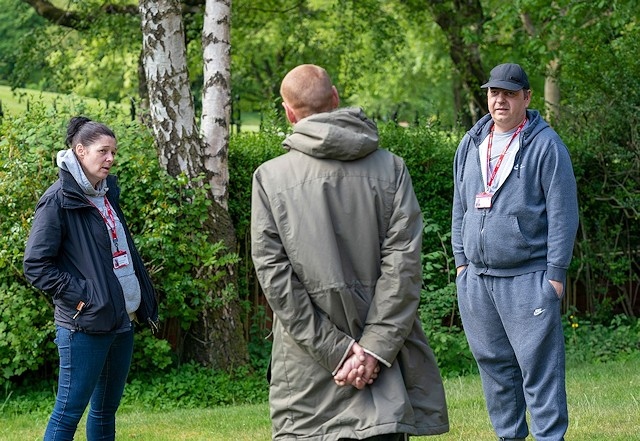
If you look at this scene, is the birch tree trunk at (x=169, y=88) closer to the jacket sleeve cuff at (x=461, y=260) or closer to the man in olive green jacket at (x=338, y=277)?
the jacket sleeve cuff at (x=461, y=260)

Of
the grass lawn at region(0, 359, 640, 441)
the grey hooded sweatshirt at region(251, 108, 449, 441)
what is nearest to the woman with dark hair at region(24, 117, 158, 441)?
the grey hooded sweatshirt at region(251, 108, 449, 441)

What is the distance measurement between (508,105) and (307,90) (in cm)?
186

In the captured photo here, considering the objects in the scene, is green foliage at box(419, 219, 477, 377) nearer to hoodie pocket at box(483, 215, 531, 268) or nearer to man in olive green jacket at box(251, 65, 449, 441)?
hoodie pocket at box(483, 215, 531, 268)

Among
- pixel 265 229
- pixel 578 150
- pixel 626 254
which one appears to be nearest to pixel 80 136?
pixel 265 229

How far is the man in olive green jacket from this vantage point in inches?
149

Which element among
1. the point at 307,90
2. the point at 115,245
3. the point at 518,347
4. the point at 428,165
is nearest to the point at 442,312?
the point at 428,165

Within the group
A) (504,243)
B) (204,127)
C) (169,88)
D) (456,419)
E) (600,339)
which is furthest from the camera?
(600,339)

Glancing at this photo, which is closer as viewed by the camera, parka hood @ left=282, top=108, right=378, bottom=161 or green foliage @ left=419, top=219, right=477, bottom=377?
→ parka hood @ left=282, top=108, right=378, bottom=161

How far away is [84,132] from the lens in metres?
5.19

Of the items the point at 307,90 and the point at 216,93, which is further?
the point at 216,93

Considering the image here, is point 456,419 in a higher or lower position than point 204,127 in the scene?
lower

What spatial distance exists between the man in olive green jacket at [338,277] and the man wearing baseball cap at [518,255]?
57.8 inches

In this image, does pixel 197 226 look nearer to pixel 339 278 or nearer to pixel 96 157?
pixel 96 157

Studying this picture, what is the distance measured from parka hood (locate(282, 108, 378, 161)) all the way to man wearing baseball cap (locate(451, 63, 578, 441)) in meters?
1.63
